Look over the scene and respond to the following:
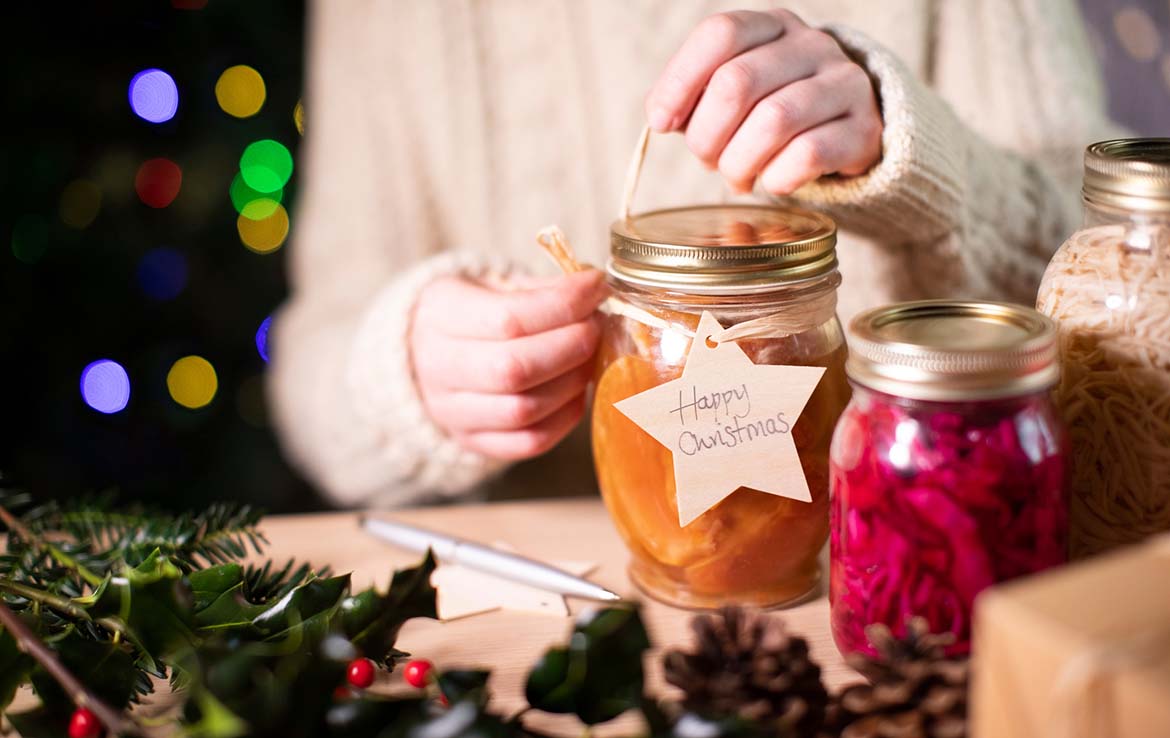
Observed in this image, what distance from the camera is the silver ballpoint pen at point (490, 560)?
0.61m

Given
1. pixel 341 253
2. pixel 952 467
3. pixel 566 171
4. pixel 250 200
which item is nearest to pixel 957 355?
pixel 952 467

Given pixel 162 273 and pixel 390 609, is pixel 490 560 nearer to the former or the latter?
pixel 390 609

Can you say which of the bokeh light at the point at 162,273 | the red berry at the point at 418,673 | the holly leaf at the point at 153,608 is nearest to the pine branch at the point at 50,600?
the holly leaf at the point at 153,608

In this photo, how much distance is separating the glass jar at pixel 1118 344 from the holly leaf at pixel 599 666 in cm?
26

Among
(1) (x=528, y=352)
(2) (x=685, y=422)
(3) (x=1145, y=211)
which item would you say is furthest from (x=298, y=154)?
(3) (x=1145, y=211)

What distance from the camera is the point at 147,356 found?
4.42ft

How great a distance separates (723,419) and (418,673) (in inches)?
8.3

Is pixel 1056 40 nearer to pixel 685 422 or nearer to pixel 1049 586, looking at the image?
pixel 685 422

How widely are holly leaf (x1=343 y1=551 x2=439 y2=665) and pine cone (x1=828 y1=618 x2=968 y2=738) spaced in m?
0.20

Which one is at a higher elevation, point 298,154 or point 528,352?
point 298,154

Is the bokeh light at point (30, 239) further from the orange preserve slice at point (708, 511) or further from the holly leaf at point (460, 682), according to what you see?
the holly leaf at point (460, 682)

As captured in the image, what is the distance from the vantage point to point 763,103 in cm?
56

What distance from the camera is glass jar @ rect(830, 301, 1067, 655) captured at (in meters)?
0.44

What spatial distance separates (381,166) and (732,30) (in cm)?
67
